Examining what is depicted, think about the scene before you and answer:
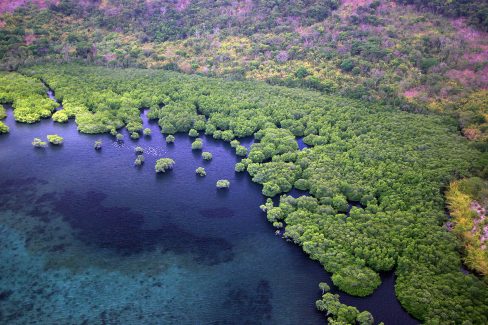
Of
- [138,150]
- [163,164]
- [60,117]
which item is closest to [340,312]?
[163,164]

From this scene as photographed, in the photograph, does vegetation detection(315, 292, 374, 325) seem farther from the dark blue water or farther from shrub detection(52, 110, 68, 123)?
shrub detection(52, 110, 68, 123)

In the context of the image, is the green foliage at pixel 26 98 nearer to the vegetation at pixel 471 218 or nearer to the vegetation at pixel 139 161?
the vegetation at pixel 139 161

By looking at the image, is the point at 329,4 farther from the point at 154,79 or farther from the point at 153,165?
the point at 153,165

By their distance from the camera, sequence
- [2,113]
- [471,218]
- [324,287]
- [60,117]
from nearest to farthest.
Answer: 1. [324,287]
2. [471,218]
3. [60,117]
4. [2,113]

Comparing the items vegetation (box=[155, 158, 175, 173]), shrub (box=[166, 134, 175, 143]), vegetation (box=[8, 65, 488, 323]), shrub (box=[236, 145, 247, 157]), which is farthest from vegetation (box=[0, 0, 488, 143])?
vegetation (box=[155, 158, 175, 173])

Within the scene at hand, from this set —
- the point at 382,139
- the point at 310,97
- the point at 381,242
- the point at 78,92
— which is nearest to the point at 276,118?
the point at 310,97

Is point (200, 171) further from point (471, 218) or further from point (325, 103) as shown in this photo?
point (471, 218)

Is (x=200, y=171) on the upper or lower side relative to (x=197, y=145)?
lower
